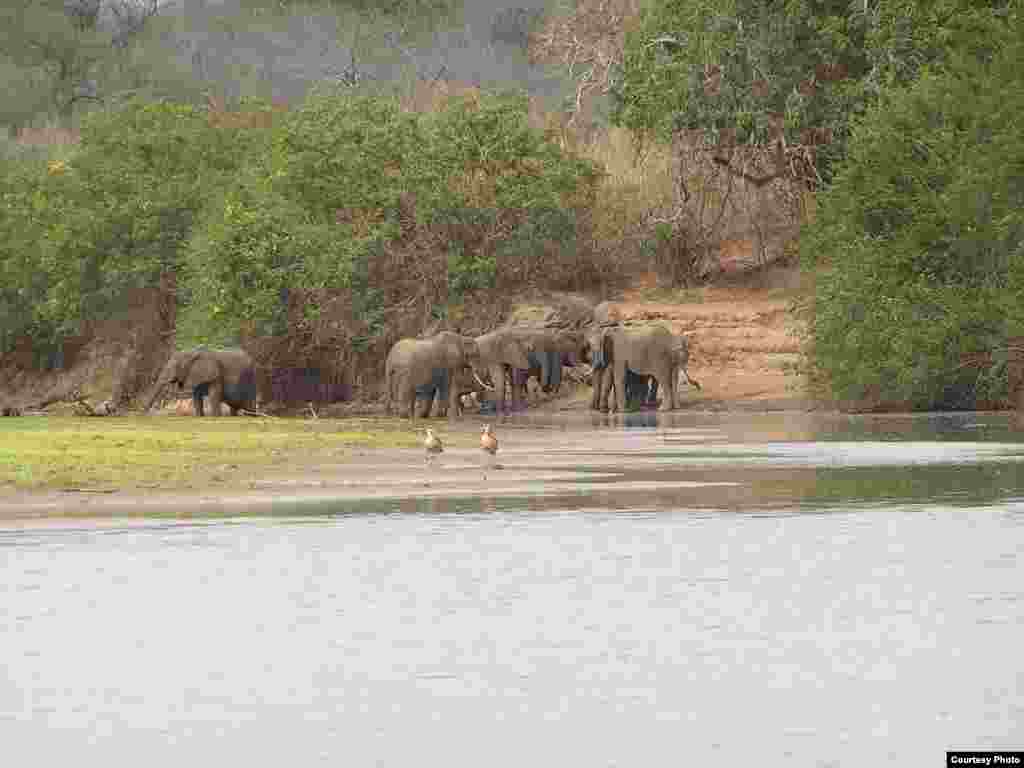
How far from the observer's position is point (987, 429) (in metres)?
34.3

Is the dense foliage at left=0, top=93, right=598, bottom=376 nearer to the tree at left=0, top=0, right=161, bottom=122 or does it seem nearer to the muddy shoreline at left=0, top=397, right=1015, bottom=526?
the muddy shoreline at left=0, top=397, right=1015, bottom=526

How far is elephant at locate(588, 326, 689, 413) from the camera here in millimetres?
47500

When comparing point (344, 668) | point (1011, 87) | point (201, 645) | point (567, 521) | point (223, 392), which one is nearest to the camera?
point (344, 668)

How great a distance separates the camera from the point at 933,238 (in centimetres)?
4041

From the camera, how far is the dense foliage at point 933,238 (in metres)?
37.9

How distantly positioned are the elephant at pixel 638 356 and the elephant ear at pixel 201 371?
7.79m

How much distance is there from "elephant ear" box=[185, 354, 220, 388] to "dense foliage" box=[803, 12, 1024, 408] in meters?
11.8

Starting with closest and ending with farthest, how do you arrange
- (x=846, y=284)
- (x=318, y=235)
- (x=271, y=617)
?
(x=271, y=617)
(x=846, y=284)
(x=318, y=235)

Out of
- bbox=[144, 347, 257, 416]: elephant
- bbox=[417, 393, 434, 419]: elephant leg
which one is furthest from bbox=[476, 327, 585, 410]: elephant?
bbox=[144, 347, 257, 416]: elephant

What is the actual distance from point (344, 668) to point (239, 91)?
94.8 m

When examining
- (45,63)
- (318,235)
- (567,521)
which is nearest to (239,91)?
(45,63)

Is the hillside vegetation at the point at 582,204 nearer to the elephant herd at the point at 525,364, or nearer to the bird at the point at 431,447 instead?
the elephant herd at the point at 525,364

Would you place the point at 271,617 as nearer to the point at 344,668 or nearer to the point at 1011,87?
the point at 344,668

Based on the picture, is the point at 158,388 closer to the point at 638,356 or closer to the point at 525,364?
the point at 525,364
